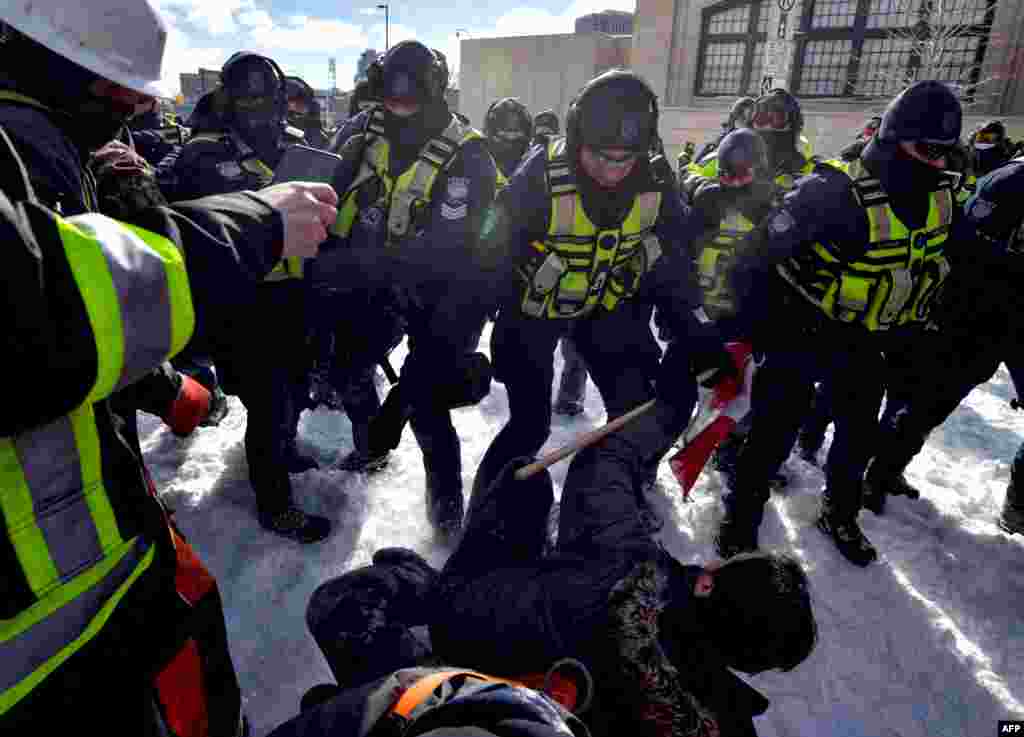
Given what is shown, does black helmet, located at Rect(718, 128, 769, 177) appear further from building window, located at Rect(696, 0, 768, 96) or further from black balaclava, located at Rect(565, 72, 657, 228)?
building window, located at Rect(696, 0, 768, 96)

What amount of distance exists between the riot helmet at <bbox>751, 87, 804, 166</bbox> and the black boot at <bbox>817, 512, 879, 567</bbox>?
9.67ft

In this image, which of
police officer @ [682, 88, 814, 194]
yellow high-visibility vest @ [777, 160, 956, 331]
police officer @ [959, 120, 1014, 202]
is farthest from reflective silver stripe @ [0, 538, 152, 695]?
police officer @ [959, 120, 1014, 202]

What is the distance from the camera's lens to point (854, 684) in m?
2.53

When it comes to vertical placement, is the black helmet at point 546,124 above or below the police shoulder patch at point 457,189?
→ above

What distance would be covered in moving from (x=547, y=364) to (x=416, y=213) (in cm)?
100

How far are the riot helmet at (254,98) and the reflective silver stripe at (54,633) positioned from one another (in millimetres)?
2584

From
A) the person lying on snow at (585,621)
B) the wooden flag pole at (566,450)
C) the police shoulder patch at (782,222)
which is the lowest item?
the person lying on snow at (585,621)

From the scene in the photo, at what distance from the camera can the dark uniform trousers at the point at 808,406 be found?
311cm

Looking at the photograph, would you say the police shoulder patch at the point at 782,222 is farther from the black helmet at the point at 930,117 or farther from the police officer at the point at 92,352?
the police officer at the point at 92,352

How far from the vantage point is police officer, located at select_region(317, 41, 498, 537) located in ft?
9.83

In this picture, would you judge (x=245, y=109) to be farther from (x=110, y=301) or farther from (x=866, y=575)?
(x=866, y=575)

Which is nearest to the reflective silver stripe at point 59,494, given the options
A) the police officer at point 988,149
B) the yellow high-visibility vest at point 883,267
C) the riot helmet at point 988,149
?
the yellow high-visibility vest at point 883,267

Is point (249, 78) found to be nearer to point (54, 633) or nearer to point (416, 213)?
point (416, 213)

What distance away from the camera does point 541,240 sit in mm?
2770
